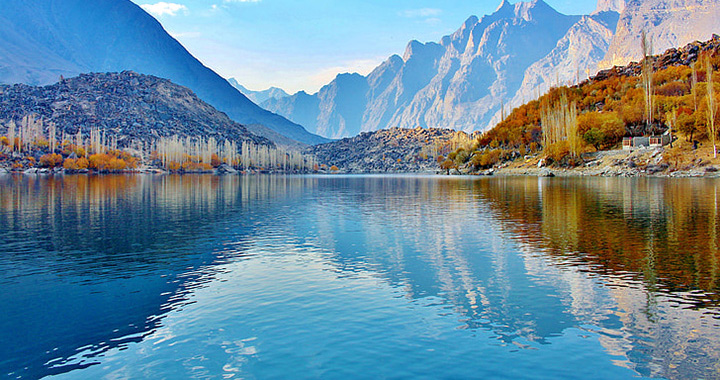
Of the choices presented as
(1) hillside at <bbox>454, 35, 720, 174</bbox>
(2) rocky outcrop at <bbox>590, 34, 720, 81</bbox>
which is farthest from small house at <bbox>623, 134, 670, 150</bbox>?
(2) rocky outcrop at <bbox>590, 34, 720, 81</bbox>

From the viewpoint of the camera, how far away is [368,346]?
12523 mm

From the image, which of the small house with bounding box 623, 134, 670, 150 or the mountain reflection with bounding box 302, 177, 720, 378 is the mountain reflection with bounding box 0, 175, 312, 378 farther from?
the small house with bounding box 623, 134, 670, 150

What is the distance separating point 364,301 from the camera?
16.5 metres

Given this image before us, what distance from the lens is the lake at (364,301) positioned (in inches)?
455

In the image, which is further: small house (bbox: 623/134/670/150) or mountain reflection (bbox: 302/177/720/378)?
small house (bbox: 623/134/670/150)

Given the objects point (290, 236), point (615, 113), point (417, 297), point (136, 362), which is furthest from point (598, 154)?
point (136, 362)

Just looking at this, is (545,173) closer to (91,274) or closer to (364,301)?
(364,301)

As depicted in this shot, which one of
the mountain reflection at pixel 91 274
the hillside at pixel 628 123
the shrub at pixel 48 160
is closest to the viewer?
the mountain reflection at pixel 91 274

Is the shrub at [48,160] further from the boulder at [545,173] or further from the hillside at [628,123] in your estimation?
the boulder at [545,173]

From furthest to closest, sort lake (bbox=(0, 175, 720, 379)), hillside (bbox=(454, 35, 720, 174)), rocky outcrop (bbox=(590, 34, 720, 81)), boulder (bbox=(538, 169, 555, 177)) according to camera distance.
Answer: rocky outcrop (bbox=(590, 34, 720, 81)) → boulder (bbox=(538, 169, 555, 177)) → hillside (bbox=(454, 35, 720, 174)) → lake (bbox=(0, 175, 720, 379))

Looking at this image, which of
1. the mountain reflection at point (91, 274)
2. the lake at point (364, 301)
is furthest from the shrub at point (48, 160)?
the lake at point (364, 301)

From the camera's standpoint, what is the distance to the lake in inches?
455

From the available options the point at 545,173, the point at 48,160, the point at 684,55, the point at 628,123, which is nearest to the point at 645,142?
the point at 628,123

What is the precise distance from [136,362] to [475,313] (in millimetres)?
10183
